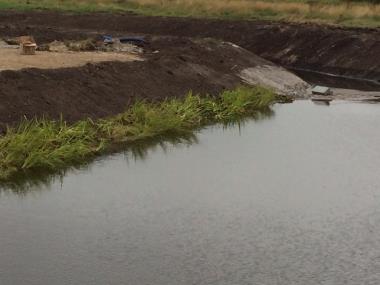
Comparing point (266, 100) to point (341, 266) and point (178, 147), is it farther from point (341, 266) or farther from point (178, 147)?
point (341, 266)

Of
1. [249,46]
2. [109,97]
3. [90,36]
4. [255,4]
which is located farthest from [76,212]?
[255,4]

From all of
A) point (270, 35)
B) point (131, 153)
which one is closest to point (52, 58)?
point (131, 153)

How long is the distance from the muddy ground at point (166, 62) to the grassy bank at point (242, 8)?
347 centimetres

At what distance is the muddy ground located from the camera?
66.4ft

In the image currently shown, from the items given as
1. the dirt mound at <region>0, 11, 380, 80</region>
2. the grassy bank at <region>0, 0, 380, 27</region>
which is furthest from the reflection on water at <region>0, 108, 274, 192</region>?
the grassy bank at <region>0, 0, 380, 27</region>

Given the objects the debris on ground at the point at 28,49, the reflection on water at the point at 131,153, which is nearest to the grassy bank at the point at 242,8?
the reflection on water at the point at 131,153

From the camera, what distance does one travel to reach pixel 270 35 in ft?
130

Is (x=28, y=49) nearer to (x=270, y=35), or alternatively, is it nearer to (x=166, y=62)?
(x=166, y=62)

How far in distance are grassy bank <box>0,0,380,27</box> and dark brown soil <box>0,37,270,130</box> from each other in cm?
1295

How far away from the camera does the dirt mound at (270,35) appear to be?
35375mm

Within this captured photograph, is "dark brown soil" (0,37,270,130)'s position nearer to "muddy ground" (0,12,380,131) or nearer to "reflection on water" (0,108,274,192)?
"muddy ground" (0,12,380,131)

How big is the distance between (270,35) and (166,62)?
13790mm

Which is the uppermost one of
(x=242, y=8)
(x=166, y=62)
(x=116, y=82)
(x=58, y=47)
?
(x=242, y=8)

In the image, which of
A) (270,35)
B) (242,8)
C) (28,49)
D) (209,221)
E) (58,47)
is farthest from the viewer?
(242,8)
